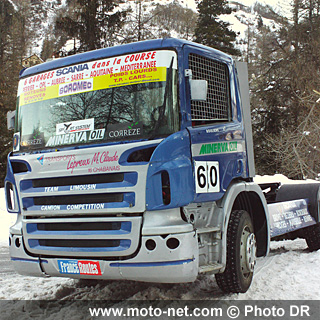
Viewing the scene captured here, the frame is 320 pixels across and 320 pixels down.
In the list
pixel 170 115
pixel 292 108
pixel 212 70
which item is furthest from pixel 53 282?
pixel 292 108

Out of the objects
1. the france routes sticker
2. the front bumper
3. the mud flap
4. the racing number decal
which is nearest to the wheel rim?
the racing number decal

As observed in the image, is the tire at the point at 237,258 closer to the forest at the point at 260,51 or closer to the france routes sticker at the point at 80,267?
Answer: the france routes sticker at the point at 80,267

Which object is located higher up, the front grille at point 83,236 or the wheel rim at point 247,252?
the front grille at point 83,236

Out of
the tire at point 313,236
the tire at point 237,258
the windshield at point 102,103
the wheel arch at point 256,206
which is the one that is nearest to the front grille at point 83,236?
the windshield at point 102,103

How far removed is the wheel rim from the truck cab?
0.02 metres

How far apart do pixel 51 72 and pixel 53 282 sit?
2.75m

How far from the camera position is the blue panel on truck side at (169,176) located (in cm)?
402

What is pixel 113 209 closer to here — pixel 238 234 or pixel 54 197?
pixel 54 197

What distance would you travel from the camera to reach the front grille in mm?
4117

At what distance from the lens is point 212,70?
4.97 meters

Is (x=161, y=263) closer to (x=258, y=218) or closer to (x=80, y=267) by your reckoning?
(x=80, y=267)

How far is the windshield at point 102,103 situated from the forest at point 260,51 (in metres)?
18.9

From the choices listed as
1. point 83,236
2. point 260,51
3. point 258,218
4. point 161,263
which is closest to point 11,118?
point 83,236

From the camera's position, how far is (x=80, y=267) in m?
4.36
